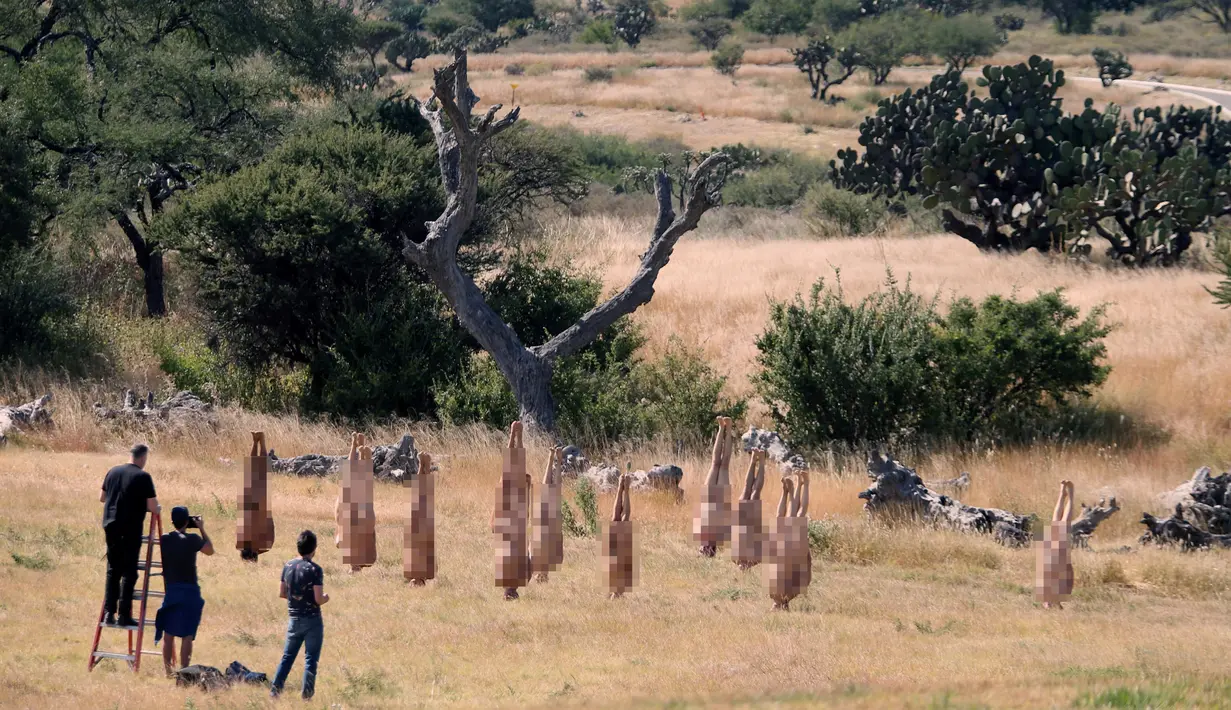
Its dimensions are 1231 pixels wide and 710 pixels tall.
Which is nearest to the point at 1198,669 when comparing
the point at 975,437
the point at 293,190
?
the point at 975,437

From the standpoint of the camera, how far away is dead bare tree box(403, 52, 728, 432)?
2033 centimetres

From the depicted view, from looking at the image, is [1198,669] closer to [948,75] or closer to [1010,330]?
[1010,330]

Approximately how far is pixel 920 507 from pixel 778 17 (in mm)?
80689

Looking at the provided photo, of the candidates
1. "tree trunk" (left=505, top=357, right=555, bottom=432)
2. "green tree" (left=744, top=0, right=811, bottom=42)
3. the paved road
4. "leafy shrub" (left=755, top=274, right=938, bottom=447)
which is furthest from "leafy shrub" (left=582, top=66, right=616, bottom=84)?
"tree trunk" (left=505, top=357, right=555, bottom=432)

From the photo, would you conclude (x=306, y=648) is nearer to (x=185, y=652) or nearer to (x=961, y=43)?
(x=185, y=652)

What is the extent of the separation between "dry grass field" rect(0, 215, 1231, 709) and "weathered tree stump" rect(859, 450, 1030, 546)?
481mm

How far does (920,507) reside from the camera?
1605 cm

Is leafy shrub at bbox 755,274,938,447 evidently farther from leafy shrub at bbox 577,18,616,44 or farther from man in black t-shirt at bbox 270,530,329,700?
leafy shrub at bbox 577,18,616,44

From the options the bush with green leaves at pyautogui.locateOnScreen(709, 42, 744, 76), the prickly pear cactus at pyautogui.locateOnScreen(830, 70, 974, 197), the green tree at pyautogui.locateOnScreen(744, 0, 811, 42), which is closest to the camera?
the prickly pear cactus at pyautogui.locateOnScreen(830, 70, 974, 197)

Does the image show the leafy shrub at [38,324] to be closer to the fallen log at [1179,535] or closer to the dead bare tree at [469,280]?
the dead bare tree at [469,280]

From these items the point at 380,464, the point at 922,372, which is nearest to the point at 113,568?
the point at 380,464

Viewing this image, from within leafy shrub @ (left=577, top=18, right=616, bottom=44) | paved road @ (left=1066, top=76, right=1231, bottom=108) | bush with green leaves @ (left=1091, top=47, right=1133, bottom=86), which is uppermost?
leafy shrub @ (left=577, top=18, right=616, bottom=44)

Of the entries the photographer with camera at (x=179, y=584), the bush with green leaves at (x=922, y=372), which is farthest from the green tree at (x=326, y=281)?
the photographer with camera at (x=179, y=584)

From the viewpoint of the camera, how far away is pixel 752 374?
24562 millimetres
